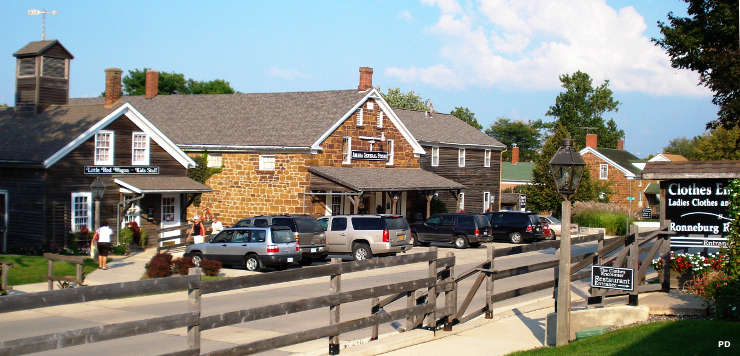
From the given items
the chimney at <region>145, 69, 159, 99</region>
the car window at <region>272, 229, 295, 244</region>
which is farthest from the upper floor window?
the car window at <region>272, 229, 295, 244</region>

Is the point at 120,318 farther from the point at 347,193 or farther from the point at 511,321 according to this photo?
the point at 347,193

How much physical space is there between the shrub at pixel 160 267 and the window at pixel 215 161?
18322mm

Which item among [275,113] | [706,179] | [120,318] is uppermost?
[275,113]

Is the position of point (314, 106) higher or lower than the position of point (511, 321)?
higher

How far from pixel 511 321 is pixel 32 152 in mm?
22380

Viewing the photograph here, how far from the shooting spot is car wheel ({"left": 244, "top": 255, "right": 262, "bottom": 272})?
25484 mm

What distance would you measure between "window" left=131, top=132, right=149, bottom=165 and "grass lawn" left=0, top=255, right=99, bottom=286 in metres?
7.07

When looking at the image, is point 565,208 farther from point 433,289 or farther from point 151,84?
point 151,84

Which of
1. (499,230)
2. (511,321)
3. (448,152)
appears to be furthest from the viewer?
(448,152)

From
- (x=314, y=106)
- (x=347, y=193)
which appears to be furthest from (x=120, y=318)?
(x=314, y=106)

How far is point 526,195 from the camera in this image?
57.6 metres

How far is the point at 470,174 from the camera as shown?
179 feet

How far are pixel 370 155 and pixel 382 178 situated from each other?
2.36m

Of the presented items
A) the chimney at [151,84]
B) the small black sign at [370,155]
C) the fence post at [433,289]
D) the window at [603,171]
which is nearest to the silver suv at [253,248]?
the fence post at [433,289]
